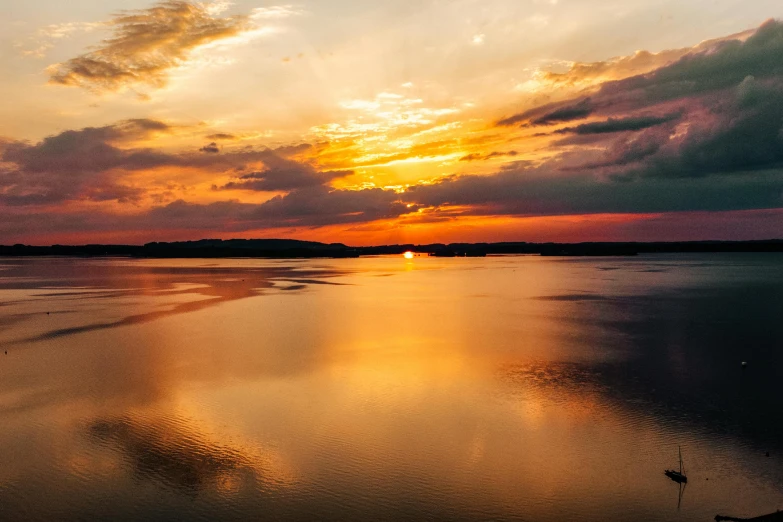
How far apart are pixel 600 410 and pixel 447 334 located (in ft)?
50.7

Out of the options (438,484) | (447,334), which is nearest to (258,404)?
(438,484)

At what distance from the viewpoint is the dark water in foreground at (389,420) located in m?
10.9

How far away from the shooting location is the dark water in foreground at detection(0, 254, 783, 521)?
1091cm

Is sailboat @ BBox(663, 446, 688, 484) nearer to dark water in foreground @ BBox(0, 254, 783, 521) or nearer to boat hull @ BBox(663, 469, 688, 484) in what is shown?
boat hull @ BBox(663, 469, 688, 484)

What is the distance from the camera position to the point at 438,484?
Answer: 11539 mm

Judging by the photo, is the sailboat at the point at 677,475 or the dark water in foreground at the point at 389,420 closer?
the dark water in foreground at the point at 389,420

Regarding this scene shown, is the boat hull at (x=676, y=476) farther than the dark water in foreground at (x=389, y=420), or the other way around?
the boat hull at (x=676, y=476)

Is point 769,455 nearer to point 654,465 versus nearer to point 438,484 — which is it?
point 654,465

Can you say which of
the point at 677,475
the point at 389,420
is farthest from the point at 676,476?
the point at 389,420

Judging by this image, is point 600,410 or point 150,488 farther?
point 600,410

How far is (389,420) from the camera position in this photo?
619 inches

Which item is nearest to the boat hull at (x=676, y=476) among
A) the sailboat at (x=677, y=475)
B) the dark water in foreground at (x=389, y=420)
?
the sailboat at (x=677, y=475)

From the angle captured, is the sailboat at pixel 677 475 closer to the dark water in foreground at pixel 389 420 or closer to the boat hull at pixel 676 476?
the boat hull at pixel 676 476

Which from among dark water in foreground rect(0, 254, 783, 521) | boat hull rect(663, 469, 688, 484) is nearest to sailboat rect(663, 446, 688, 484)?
boat hull rect(663, 469, 688, 484)
